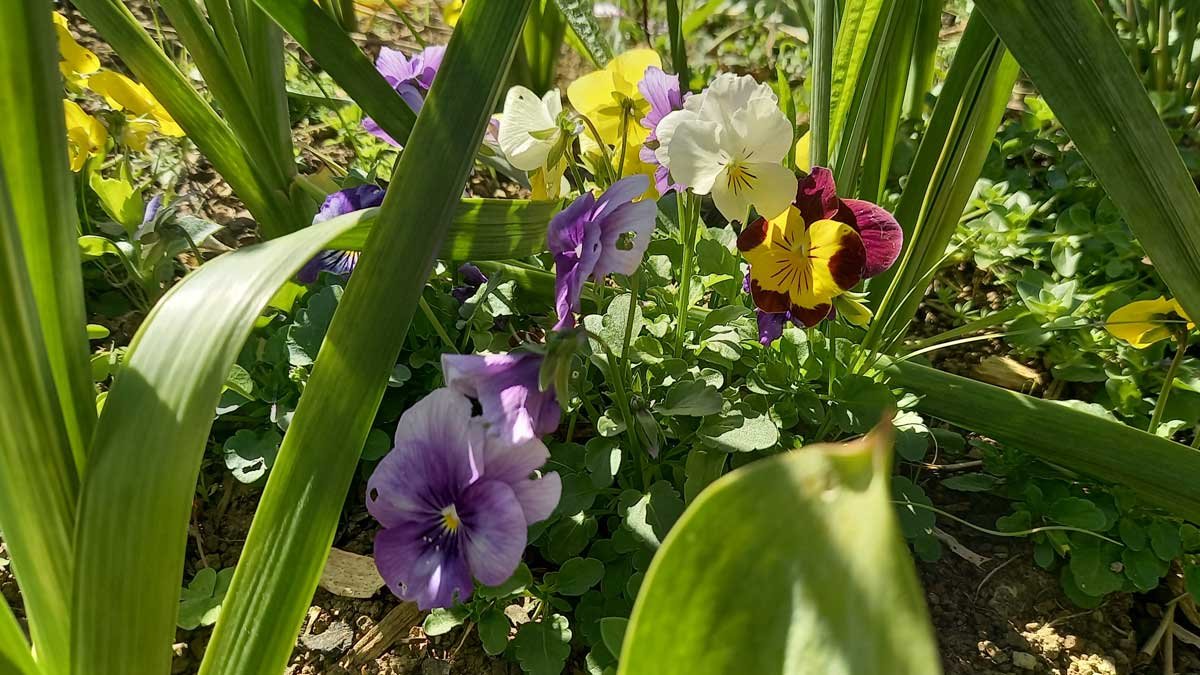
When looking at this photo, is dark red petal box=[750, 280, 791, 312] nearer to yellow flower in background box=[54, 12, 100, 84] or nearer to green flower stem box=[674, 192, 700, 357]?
green flower stem box=[674, 192, 700, 357]

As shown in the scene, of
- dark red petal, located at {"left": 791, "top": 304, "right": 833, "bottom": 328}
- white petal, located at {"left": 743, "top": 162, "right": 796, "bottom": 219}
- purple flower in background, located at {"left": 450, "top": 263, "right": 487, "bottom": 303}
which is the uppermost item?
Answer: white petal, located at {"left": 743, "top": 162, "right": 796, "bottom": 219}

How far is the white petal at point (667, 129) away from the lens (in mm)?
769

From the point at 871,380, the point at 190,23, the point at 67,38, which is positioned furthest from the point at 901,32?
the point at 67,38

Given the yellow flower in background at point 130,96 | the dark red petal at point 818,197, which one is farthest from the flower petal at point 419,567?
the yellow flower in background at point 130,96

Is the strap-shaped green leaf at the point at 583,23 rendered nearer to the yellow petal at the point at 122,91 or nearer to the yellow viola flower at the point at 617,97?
the yellow viola flower at the point at 617,97

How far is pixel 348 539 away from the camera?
967mm

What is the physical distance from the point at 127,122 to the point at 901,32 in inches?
37.6

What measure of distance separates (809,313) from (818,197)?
12cm

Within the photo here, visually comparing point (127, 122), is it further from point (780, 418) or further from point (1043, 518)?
point (1043, 518)

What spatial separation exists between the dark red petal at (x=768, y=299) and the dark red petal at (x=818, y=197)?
80 mm

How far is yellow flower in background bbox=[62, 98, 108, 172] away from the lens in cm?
107

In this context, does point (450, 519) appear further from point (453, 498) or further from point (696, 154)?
point (696, 154)

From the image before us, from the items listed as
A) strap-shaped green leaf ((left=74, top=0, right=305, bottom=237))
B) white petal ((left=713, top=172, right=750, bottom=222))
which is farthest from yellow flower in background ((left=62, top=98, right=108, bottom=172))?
white petal ((left=713, top=172, right=750, bottom=222))

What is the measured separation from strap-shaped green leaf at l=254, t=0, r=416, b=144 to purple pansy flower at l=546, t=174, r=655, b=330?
Result: 23 centimetres
